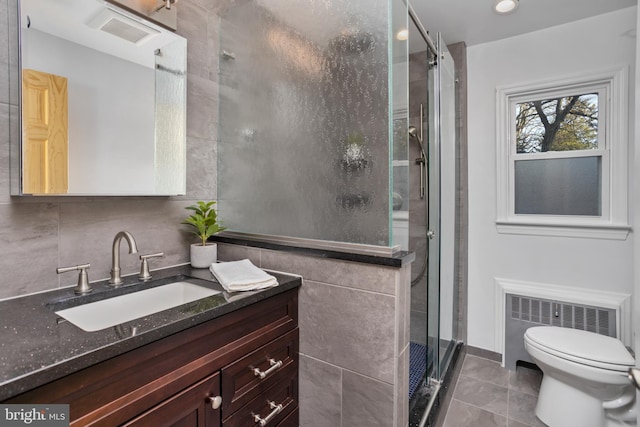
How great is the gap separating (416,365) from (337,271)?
121 centimetres

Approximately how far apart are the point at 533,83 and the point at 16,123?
113 inches

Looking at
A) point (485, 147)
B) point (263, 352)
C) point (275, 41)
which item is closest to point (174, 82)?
point (275, 41)

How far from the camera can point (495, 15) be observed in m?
2.01

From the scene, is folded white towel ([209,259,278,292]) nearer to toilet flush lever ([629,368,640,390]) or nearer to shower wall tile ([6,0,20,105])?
shower wall tile ([6,0,20,105])

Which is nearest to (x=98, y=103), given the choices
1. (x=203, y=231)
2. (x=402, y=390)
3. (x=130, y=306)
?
(x=203, y=231)

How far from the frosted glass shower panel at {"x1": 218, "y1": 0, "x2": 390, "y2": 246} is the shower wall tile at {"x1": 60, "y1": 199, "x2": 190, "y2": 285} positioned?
29 cm

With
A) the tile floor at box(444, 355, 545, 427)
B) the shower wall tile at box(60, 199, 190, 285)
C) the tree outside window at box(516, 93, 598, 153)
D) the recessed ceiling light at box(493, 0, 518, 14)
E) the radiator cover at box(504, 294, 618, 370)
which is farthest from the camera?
the tree outside window at box(516, 93, 598, 153)

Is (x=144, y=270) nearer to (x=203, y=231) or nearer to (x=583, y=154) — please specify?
(x=203, y=231)

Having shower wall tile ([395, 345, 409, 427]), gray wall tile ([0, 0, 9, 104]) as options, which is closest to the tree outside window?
shower wall tile ([395, 345, 409, 427])

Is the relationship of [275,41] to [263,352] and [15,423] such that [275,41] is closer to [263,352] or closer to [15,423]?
[263,352]

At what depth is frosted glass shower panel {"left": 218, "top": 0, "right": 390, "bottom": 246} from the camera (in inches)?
47.5

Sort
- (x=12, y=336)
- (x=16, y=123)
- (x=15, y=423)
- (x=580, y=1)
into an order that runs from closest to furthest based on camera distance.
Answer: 1. (x=15, y=423)
2. (x=12, y=336)
3. (x=16, y=123)
4. (x=580, y=1)

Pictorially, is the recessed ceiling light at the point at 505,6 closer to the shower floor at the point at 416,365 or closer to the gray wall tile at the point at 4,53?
the shower floor at the point at 416,365

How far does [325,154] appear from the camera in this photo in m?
1.32
